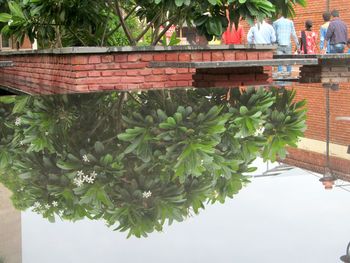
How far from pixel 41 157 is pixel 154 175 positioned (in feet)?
1.42

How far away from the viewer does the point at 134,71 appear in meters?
6.71

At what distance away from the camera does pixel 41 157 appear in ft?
6.46

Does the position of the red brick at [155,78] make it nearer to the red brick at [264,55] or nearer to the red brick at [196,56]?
the red brick at [196,56]

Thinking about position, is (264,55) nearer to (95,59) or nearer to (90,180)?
(95,59)

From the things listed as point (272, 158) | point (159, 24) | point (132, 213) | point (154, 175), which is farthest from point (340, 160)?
point (159, 24)

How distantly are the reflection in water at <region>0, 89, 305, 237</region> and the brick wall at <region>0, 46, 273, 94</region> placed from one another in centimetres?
334

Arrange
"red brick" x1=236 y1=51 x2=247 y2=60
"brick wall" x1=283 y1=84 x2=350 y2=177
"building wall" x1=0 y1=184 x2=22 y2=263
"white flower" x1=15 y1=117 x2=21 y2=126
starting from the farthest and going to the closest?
1. "red brick" x1=236 y1=51 x2=247 y2=60
2. "white flower" x1=15 y1=117 x2=21 y2=126
3. "brick wall" x1=283 y1=84 x2=350 y2=177
4. "building wall" x1=0 y1=184 x2=22 y2=263

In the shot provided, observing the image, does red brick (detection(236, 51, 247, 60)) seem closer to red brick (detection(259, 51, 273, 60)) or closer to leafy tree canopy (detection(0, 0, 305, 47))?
red brick (detection(259, 51, 273, 60))

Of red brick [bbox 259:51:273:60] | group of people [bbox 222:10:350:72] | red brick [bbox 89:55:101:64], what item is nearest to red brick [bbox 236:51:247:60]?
red brick [bbox 259:51:273:60]

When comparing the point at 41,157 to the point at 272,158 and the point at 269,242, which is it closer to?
the point at 272,158

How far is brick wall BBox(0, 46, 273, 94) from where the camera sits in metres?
6.55

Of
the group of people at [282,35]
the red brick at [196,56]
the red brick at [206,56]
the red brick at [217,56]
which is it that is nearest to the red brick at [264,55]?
the red brick at [217,56]

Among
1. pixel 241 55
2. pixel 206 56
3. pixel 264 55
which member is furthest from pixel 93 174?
pixel 264 55

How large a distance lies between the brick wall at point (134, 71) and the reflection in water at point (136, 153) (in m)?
3.34
